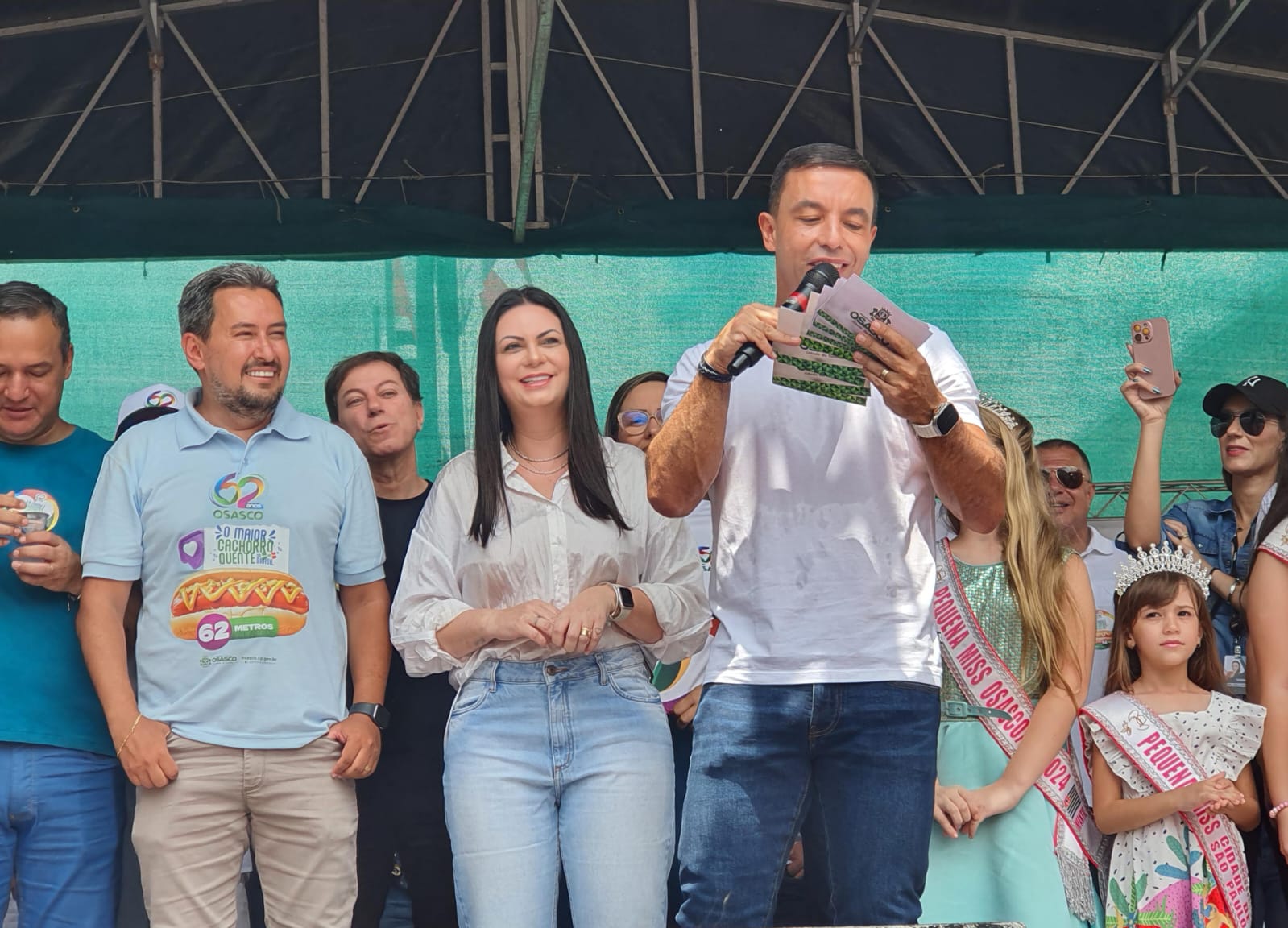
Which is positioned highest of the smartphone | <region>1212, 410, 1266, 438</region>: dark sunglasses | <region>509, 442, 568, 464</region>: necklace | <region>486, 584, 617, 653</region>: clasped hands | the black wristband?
the smartphone

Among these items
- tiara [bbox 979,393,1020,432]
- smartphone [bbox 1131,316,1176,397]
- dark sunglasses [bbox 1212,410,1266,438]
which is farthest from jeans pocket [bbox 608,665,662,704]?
dark sunglasses [bbox 1212,410,1266,438]

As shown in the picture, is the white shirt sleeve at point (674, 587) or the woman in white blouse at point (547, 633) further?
the white shirt sleeve at point (674, 587)

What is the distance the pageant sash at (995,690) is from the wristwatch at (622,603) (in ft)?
2.83

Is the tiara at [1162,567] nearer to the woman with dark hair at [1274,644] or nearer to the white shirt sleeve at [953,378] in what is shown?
the woman with dark hair at [1274,644]

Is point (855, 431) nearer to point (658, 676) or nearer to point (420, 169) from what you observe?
point (658, 676)

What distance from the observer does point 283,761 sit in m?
2.65

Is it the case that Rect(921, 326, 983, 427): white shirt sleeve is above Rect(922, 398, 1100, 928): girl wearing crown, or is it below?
above

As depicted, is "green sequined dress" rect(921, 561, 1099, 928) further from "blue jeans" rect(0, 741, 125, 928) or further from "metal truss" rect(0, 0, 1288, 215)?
"metal truss" rect(0, 0, 1288, 215)

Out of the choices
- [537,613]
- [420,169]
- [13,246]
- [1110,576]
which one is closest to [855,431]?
[537,613]

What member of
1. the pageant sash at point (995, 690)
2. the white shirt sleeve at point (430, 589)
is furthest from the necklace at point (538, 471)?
the pageant sash at point (995, 690)

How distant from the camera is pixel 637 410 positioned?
150 inches

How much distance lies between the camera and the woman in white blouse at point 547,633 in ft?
7.70

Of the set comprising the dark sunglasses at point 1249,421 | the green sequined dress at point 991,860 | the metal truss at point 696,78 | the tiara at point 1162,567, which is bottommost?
the green sequined dress at point 991,860

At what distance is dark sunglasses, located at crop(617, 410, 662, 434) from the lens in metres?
3.77
